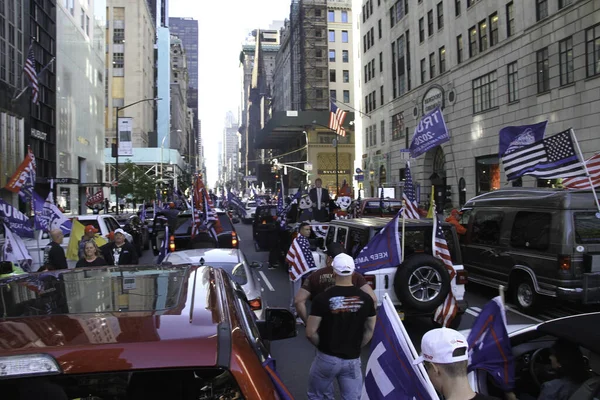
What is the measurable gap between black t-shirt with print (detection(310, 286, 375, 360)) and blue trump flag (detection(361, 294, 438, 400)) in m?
1.24

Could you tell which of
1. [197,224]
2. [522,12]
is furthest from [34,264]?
[522,12]

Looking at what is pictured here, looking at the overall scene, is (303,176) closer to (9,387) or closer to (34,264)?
(34,264)

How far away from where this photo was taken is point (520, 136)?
1155cm

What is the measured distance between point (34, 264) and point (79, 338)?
11768mm

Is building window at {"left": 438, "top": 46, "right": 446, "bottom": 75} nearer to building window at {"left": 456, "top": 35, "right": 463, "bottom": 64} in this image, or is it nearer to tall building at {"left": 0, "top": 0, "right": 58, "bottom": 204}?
building window at {"left": 456, "top": 35, "right": 463, "bottom": 64}

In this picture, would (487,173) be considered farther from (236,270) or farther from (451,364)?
(451,364)

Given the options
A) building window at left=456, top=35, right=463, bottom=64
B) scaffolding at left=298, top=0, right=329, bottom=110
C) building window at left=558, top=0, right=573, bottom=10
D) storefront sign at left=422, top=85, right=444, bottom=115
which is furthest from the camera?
scaffolding at left=298, top=0, right=329, bottom=110

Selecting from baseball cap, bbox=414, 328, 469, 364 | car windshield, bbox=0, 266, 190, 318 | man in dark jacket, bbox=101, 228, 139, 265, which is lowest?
man in dark jacket, bbox=101, 228, 139, 265

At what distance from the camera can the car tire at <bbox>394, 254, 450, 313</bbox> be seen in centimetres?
770

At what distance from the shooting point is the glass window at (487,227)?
36.5 feet

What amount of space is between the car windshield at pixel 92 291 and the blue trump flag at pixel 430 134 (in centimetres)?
1093

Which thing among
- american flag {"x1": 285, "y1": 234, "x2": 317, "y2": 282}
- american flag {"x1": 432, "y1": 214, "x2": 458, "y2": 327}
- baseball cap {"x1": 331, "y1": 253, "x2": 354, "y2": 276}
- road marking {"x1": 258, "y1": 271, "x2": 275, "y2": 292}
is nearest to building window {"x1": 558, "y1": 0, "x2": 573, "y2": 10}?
road marking {"x1": 258, "y1": 271, "x2": 275, "y2": 292}

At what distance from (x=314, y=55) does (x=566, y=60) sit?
65029mm

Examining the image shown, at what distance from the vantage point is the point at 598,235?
30.6 feet
